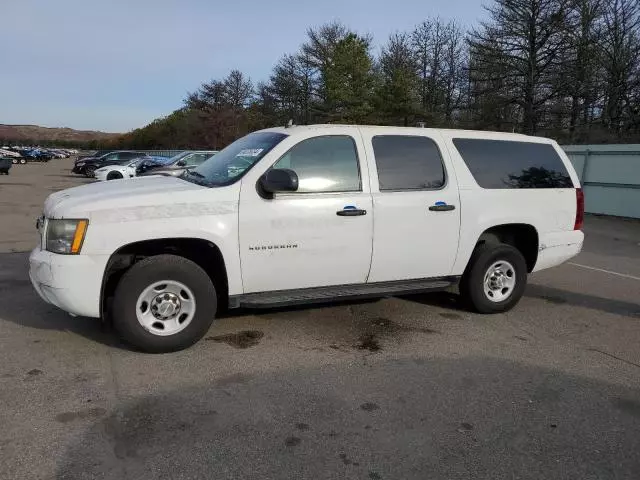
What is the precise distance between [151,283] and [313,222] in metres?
1.44

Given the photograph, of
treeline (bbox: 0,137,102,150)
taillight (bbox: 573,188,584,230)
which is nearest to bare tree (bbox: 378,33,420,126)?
taillight (bbox: 573,188,584,230)

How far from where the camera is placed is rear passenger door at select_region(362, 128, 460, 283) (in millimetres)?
4965

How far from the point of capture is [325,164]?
189 inches

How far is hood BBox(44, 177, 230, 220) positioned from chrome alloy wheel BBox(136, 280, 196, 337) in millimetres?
660

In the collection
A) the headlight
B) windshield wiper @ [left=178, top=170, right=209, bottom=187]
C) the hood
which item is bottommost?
the headlight

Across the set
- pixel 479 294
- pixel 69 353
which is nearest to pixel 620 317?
pixel 479 294

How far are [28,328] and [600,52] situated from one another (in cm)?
3524

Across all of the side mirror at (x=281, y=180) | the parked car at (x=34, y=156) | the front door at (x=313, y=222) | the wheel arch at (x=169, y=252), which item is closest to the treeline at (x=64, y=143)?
the parked car at (x=34, y=156)

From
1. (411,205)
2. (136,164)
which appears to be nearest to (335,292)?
(411,205)

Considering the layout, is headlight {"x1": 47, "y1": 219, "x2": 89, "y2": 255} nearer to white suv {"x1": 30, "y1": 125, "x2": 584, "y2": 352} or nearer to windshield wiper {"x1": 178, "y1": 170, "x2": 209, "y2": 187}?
white suv {"x1": 30, "y1": 125, "x2": 584, "y2": 352}

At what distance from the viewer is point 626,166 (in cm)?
1608

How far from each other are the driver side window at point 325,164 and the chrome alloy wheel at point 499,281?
75.9 inches

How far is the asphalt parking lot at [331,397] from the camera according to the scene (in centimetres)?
297

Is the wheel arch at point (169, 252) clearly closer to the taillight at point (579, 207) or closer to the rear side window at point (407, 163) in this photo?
the rear side window at point (407, 163)
